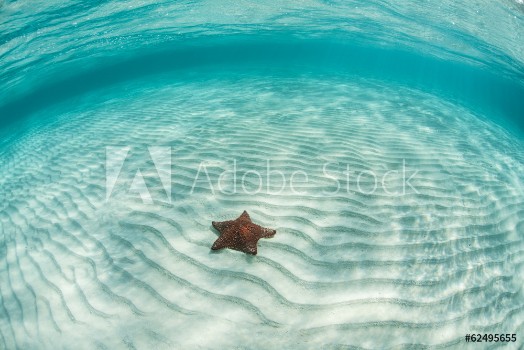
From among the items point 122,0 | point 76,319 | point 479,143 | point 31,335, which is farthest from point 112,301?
point 122,0

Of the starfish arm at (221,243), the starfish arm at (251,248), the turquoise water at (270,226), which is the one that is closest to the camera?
the turquoise water at (270,226)

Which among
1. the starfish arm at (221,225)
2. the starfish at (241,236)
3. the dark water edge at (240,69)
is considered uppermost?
the dark water edge at (240,69)

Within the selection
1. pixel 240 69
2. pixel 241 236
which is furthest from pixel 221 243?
pixel 240 69

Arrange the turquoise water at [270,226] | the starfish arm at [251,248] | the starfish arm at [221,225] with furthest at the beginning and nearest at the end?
the starfish arm at [221,225], the starfish arm at [251,248], the turquoise water at [270,226]

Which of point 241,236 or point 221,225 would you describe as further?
point 221,225

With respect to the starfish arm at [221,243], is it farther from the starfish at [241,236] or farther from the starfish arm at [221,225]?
the starfish arm at [221,225]

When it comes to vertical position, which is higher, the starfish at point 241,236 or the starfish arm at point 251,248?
the starfish at point 241,236

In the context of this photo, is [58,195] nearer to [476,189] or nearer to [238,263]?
[238,263]

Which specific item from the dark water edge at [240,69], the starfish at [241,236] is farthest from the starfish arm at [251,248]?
the dark water edge at [240,69]

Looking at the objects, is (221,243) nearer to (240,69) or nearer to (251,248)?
(251,248)
